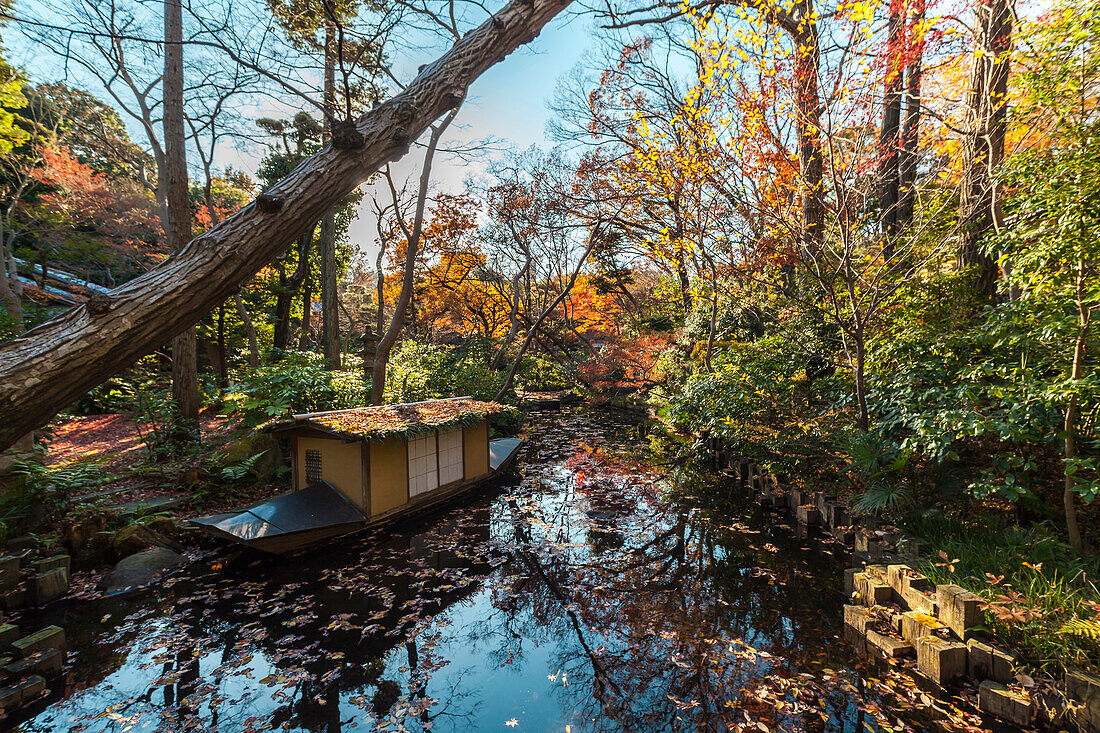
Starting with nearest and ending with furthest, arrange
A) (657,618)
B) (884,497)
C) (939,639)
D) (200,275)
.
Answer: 1. (200,275)
2. (939,639)
3. (657,618)
4. (884,497)

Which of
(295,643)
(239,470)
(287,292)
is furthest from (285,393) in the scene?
(287,292)

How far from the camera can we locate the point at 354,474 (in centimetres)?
725

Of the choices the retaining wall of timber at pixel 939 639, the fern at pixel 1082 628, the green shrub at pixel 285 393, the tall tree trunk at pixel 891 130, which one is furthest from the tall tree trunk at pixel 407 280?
the fern at pixel 1082 628

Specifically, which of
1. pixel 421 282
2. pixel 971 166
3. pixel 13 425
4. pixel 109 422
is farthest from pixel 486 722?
pixel 421 282

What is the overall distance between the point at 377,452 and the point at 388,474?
0.51 m

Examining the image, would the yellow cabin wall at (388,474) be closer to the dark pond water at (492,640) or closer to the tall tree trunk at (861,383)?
the dark pond water at (492,640)

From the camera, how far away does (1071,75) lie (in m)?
3.96

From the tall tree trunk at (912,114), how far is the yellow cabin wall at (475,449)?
8119mm

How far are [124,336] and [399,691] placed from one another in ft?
12.2

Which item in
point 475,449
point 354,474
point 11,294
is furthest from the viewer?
point 11,294

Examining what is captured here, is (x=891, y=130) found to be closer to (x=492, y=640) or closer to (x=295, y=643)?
(x=492, y=640)

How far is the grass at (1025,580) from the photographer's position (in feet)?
11.1

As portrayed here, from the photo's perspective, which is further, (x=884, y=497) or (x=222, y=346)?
(x=222, y=346)

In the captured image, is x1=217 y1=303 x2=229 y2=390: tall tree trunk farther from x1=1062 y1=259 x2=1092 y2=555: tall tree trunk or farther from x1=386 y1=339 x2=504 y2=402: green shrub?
x1=1062 y1=259 x2=1092 y2=555: tall tree trunk
